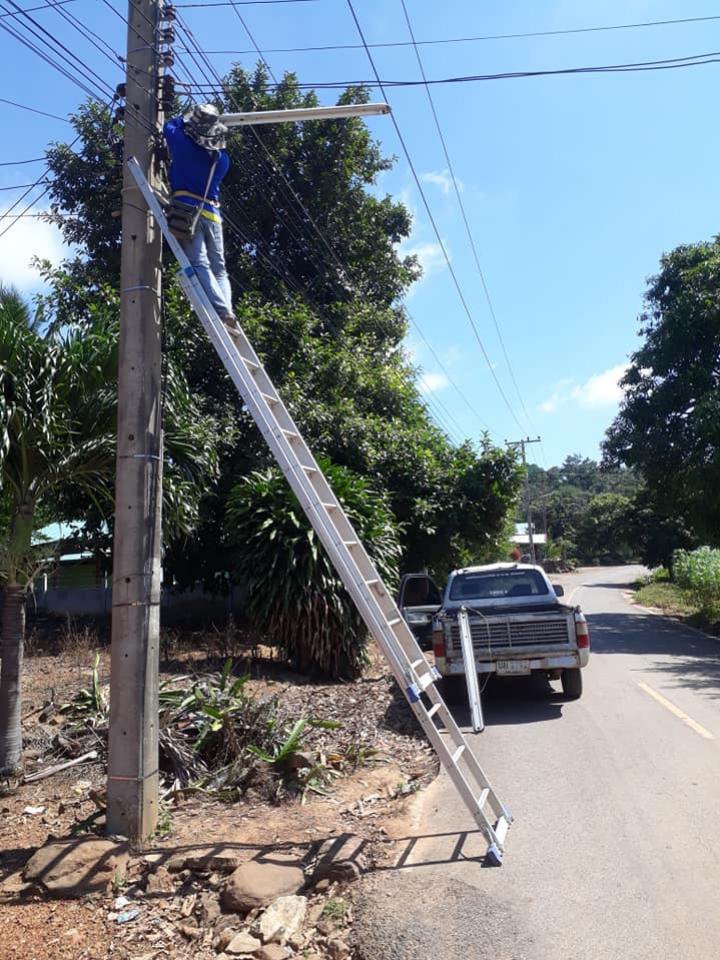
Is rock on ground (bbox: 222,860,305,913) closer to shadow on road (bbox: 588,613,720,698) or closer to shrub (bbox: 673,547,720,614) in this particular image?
shadow on road (bbox: 588,613,720,698)

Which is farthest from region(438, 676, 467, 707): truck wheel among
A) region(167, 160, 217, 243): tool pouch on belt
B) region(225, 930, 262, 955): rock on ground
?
region(167, 160, 217, 243): tool pouch on belt

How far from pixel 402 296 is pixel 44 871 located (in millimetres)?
21935

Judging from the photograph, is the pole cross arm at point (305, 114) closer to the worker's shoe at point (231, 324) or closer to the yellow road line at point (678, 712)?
the worker's shoe at point (231, 324)

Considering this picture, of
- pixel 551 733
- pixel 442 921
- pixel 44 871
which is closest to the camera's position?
pixel 442 921

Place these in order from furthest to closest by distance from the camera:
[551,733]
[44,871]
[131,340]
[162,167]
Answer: [551,733] → [162,167] → [131,340] → [44,871]

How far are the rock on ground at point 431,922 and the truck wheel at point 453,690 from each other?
5.65 metres

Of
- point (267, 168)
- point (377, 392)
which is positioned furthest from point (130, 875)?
point (267, 168)

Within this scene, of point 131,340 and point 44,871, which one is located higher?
point 131,340

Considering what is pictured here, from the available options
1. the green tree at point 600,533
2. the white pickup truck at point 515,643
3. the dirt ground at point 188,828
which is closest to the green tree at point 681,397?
the white pickup truck at point 515,643

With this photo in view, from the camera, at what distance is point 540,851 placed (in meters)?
5.38

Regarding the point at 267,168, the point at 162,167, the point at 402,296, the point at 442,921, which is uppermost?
the point at 267,168

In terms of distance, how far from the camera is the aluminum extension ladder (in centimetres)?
512

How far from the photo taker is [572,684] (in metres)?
10.9

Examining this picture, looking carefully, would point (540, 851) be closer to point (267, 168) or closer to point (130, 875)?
point (130, 875)
